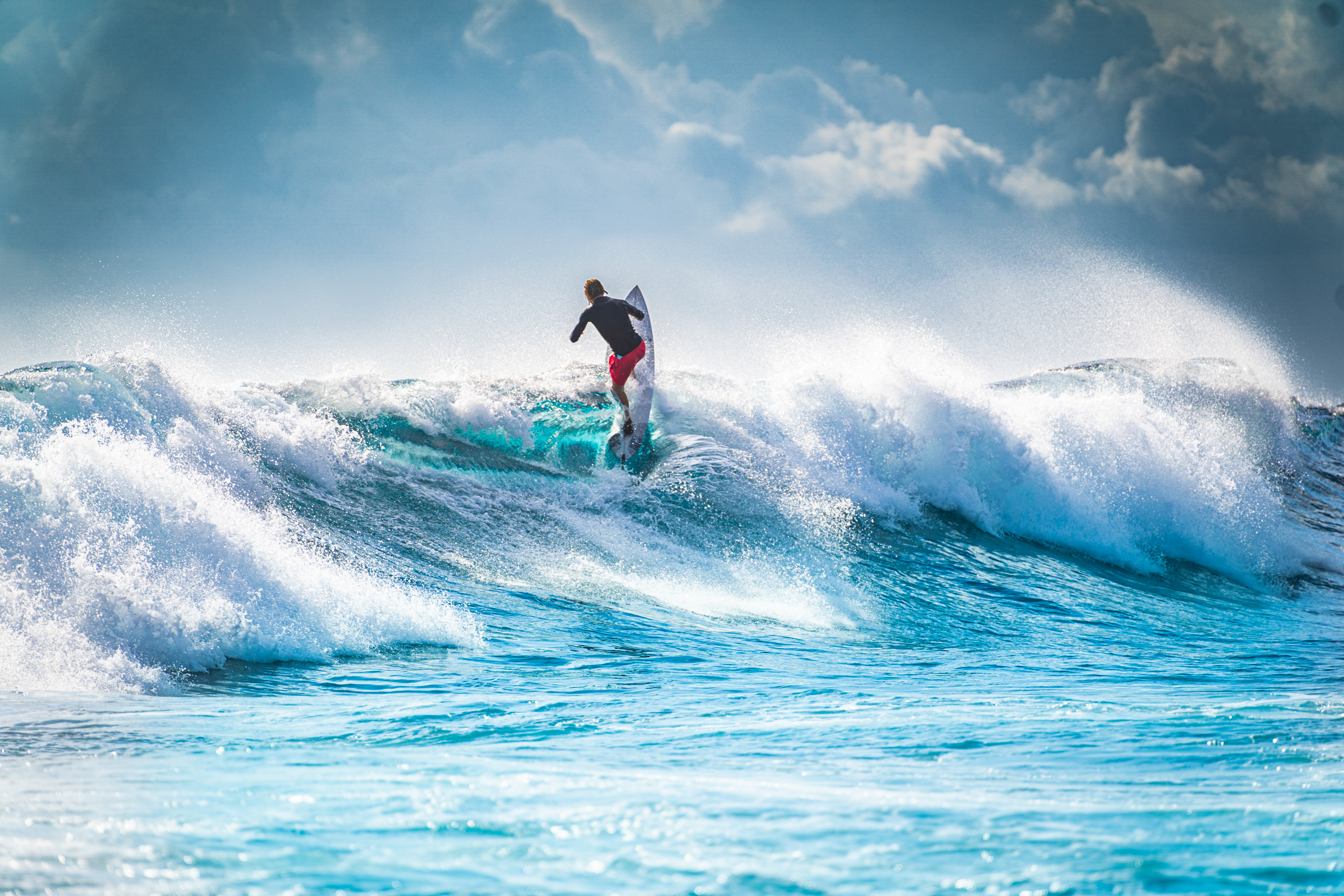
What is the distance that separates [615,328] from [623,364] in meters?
0.61

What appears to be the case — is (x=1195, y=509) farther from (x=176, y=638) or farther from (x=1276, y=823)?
(x=176, y=638)

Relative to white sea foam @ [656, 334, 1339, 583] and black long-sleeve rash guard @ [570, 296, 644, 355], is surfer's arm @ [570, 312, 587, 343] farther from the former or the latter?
white sea foam @ [656, 334, 1339, 583]

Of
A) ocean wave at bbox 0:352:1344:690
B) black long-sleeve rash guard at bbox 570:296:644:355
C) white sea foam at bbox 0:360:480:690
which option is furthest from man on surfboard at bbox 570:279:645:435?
white sea foam at bbox 0:360:480:690

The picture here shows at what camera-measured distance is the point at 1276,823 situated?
2.47 metres

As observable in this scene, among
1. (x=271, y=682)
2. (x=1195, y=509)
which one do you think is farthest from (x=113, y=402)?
(x=1195, y=509)

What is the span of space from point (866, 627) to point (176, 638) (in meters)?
4.70

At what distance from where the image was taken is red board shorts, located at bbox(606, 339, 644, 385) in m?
9.74

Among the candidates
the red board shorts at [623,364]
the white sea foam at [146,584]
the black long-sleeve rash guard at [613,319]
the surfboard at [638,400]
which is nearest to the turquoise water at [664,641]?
the white sea foam at [146,584]

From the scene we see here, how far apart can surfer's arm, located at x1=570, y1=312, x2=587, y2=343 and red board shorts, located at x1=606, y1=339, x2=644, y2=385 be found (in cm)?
85

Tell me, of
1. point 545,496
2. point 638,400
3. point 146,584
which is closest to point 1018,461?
point 638,400

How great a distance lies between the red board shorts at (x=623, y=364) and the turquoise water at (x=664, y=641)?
0.90m

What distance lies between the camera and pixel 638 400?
10258 millimetres

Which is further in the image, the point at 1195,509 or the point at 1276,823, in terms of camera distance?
the point at 1195,509

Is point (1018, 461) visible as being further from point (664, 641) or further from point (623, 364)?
point (664, 641)
